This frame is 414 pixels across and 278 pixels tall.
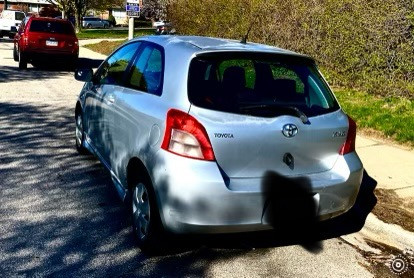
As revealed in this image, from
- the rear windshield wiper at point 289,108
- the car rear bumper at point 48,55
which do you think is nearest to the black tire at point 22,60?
the car rear bumper at point 48,55

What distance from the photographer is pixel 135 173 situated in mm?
3787

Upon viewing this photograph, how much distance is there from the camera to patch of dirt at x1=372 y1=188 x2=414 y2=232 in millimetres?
4395

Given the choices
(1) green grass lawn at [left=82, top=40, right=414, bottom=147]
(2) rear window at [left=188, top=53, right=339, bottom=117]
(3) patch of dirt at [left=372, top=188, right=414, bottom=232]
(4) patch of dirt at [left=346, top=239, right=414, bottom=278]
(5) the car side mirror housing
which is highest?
(2) rear window at [left=188, top=53, right=339, bottom=117]

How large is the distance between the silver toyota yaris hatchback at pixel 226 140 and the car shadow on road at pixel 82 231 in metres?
0.28

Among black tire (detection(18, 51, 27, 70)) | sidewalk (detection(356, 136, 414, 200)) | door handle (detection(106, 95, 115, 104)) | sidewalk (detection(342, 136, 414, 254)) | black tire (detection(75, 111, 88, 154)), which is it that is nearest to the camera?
sidewalk (detection(342, 136, 414, 254))

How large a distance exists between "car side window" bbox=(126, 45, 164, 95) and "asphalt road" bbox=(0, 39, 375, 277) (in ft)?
3.99

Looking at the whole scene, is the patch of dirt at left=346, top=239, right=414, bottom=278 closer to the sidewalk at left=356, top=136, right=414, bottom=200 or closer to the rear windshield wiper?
the sidewalk at left=356, top=136, right=414, bottom=200

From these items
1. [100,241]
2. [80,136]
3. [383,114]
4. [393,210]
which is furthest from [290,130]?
[383,114]

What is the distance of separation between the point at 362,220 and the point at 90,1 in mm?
44254

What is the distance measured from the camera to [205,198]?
3152 millimetres

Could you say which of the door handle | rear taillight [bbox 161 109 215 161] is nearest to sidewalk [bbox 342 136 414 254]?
rear taillight [bbox 161 109 215 161]

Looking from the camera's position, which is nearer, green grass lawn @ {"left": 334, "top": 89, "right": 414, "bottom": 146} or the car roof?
the car roof

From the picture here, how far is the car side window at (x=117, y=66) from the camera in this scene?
4.67 meters

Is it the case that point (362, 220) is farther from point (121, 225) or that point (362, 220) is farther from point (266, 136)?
point (121, 225)
